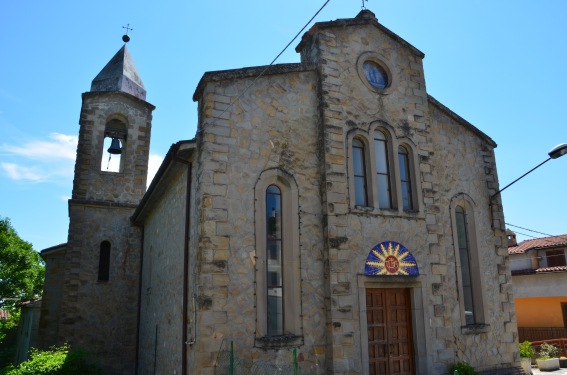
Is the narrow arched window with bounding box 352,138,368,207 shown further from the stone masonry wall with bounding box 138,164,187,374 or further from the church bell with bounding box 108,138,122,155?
the church bell with bounding box 108,138,122,155

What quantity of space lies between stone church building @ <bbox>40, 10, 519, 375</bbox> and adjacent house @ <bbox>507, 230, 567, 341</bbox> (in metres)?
13.0

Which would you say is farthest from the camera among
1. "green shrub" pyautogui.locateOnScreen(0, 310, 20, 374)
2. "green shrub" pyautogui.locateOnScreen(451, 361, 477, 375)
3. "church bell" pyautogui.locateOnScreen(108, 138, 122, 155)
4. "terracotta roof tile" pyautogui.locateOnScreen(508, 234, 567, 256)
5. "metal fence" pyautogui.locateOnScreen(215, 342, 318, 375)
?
"green shrub" pyautogui.locateOnScreen(0, 310, 20, 374)

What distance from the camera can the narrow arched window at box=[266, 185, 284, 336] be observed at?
835 centimetres

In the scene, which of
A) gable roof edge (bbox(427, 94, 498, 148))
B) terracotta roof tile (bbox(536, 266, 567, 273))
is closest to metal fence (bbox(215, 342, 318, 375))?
gable roof edge (bbox(427, 94, 498, 148))

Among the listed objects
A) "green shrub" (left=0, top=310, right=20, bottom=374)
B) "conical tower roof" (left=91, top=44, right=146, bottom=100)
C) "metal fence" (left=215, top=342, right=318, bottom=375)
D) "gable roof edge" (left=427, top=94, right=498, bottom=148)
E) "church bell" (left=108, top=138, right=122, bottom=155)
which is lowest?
"green shrub" (left=0, top=310, right=20, bottom=374)

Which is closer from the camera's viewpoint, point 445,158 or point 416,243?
point 416,243

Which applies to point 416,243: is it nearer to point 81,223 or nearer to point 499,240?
point 499,240

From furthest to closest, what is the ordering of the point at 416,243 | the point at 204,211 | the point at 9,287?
the point at 9,287, the point at 416,243, the point at 204,211

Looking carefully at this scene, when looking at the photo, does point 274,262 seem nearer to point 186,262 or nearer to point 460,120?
point 186,262

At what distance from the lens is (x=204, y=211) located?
801 cm

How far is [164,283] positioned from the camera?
11.2 meters

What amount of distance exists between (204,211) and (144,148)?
10.1 meters

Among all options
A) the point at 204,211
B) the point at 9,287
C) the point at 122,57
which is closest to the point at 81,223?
the point at 122,57

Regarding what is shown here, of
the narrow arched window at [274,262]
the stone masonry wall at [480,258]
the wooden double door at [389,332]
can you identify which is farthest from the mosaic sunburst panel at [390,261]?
the narrow arched window at [274,262]
